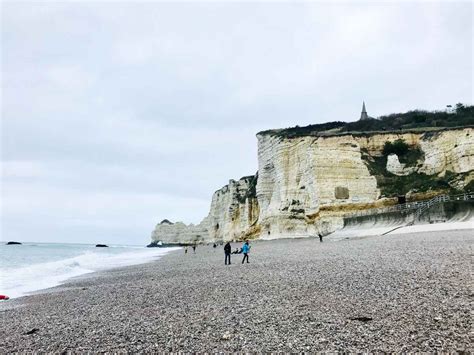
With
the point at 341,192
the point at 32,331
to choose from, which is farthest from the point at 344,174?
the point at 32,331

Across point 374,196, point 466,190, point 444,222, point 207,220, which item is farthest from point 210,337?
point 207,220

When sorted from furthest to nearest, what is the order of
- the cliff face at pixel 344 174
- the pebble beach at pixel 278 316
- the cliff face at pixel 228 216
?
the cliff face at pixel 228 216
the cliff face at pixel 344 174
the pebble beach at pixel 278 316

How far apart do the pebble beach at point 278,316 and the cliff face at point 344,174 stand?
103 feet

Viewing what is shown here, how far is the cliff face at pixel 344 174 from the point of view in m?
42.2

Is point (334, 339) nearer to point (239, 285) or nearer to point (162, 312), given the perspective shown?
point (162, 312)

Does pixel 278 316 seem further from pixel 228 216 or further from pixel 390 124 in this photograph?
pixel 228 216

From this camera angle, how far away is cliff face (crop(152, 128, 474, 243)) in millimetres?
42156

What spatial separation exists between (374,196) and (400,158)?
22.4ft

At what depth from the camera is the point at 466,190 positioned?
120 feet

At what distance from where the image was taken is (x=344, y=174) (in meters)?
44.7

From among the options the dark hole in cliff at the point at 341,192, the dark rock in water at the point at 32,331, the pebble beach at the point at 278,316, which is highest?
the dark hole in cliff at the point at 341,192

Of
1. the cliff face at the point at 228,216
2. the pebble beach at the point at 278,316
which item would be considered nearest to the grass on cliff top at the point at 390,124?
the cliff face at the point at 228,216

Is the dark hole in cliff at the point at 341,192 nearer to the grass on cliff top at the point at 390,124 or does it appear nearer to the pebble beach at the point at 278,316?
the grass on cliff top at the point at 390,124

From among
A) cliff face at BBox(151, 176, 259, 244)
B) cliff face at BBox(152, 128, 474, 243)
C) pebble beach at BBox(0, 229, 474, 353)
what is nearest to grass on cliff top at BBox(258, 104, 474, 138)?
cliff face at BBox(152, 128, 474, 243)
